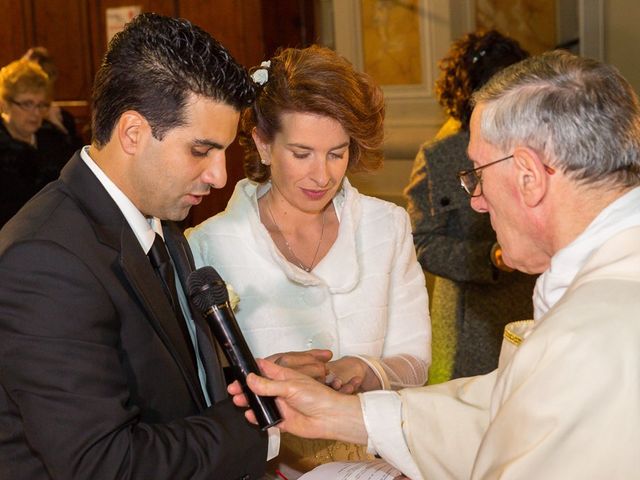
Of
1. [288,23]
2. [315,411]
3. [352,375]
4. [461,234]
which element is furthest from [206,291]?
[288,23]

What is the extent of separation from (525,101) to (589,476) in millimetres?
663

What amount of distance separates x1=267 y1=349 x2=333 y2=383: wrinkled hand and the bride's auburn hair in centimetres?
65

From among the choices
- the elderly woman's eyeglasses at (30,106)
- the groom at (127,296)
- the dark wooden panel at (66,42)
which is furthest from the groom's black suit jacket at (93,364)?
the dark wooden panel at (66,42)

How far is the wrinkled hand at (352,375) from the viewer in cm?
255

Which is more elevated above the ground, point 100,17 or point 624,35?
point 100,17

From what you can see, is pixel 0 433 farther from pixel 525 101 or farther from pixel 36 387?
pixel 525 101

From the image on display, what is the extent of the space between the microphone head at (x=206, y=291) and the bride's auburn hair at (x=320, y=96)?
89 centimetres

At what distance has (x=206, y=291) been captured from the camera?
6.40 feet

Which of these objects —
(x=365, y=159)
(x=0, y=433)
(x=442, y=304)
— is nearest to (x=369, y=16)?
(x=442, y=304)

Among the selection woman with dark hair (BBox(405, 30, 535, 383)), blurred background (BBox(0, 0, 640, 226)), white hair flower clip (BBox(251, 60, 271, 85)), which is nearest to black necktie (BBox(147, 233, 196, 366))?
white hair flower clip (BBox(251, 60, 271, 85))

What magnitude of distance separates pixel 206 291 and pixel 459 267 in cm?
201

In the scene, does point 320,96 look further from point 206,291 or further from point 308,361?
point 206,291

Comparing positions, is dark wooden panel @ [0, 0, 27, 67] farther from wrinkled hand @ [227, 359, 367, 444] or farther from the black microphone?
the black microphone

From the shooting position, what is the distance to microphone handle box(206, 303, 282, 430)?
1935 mm
